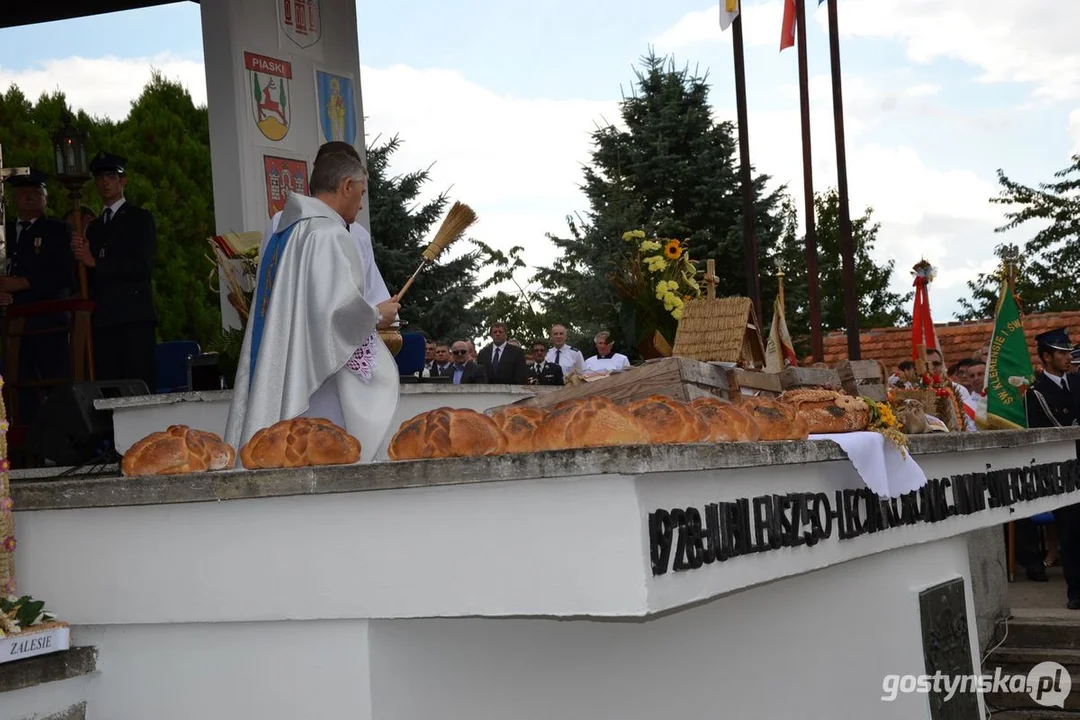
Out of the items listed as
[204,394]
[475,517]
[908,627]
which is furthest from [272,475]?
[204,394]

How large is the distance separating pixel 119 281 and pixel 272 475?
18.2ft

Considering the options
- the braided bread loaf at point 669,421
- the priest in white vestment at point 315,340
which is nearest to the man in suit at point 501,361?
the priest in white vestment at point 315,340

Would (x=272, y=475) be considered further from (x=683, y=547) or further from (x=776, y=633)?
(x=776, y=633)

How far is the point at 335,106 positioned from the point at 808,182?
9949 mm

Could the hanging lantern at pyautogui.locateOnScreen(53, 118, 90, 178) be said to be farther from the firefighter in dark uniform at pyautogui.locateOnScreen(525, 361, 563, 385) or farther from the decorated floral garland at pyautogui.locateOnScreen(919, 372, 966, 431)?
the firefighter in dark uniform at pyautogui.locateOnScreen(525, 361, 563, 385)

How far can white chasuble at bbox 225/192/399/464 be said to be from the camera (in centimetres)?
475

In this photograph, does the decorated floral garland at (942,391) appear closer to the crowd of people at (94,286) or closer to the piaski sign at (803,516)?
the piaski sign at (803,516)

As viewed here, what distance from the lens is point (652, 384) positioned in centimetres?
468

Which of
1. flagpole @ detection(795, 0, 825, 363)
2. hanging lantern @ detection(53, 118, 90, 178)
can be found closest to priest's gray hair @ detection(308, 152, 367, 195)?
hanging lantern @ detection(53, 118, 90, 178)

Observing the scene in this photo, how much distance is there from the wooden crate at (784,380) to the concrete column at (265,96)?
4.40m

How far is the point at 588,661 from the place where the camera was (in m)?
3.68

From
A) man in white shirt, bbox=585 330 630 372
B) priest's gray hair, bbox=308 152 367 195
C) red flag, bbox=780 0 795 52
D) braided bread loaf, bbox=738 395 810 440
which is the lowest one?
braided bread loaf, bbox=738 395 810 440

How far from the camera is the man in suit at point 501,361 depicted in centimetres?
1415

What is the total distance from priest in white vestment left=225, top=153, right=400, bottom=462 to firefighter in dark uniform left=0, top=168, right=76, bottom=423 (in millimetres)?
3637
